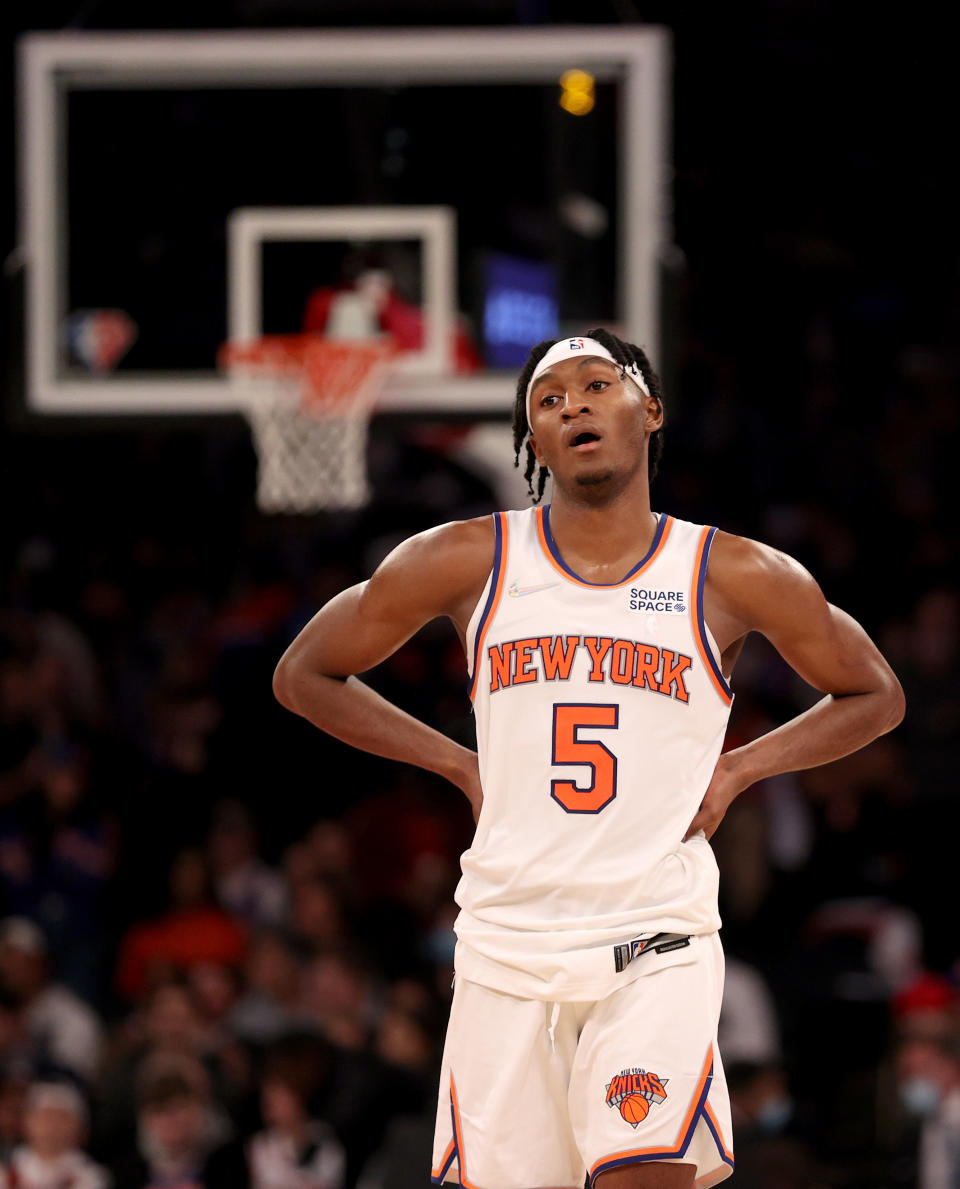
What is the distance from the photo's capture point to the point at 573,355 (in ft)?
13.3

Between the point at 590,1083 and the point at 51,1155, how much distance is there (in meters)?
4.52

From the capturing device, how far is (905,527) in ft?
38.9

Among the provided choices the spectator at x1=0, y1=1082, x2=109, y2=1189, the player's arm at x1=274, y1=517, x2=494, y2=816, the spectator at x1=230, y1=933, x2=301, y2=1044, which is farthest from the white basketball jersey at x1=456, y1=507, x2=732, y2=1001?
the spectator at x1=230, y1=933, x2=301, y2=1044

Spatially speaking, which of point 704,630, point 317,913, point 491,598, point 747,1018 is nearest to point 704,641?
point 704,630

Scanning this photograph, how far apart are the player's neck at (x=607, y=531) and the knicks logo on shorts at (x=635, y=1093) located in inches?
41.5

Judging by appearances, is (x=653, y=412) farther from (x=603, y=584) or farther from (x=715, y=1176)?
(x=715, y=1176)

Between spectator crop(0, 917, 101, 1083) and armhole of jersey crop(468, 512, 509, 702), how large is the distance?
5.35 m

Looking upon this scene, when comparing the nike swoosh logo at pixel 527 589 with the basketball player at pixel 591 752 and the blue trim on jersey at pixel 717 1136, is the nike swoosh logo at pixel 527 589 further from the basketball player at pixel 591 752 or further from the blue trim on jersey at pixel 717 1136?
the blue trim on jersey at pixel 717 1136

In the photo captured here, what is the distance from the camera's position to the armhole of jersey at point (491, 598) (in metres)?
3.99

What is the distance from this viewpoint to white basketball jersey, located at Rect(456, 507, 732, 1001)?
3.77m

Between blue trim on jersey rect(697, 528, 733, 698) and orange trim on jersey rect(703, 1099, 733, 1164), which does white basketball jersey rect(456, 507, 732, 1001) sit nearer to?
blue trim on jersey rect(697, 528, 733, 698)

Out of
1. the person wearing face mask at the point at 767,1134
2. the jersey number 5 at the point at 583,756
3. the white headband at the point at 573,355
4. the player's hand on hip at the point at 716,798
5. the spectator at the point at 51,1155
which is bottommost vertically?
the spectator at the point at 51,1155

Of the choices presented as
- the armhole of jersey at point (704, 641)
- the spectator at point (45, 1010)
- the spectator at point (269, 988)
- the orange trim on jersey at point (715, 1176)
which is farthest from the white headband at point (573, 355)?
the spectator at point (45, 1010)

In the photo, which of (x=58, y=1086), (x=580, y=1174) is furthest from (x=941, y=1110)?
(x=580, y=1174)
